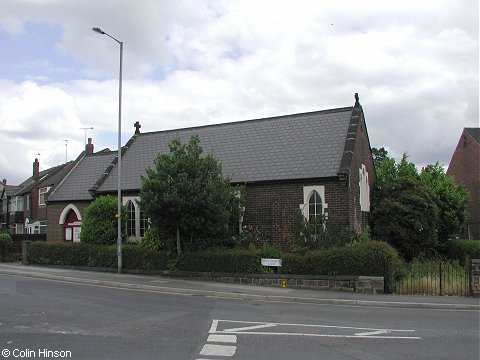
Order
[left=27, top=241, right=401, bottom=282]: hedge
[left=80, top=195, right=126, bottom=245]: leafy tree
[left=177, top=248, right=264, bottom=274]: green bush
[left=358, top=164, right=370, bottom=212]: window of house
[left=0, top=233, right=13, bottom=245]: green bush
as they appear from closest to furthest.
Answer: [left=27, top=241, right=401, bottom=282]: hedge
[left=177, top=248, right=264, bottom=274]: green bush
[left=358, top=164, right=370, bottom=212]: window of house
[left=80, top=195, right=126, bottom=245]: leafy tree
[left=0, top=233, right=13, bottom=245]: green bush

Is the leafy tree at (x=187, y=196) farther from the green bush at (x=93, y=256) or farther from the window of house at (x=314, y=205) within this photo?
the window of house at (x=314, y=205)

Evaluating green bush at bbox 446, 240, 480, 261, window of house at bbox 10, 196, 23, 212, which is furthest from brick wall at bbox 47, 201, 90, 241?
window of house at bbox 10, 196, 23, 212

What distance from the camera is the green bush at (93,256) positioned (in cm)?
2061

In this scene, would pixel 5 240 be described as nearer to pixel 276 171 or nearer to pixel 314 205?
pixel 276 171

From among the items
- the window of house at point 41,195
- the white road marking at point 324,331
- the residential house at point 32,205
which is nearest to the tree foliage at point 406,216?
the white road marking at point 324,331

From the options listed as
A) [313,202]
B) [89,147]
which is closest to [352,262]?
[313,202]

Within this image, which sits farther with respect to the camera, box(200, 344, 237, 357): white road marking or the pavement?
the pavement

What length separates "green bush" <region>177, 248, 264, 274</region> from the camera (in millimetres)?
18031

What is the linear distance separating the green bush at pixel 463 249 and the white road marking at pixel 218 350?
19990 millimetres

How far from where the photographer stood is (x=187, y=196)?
18.5 m

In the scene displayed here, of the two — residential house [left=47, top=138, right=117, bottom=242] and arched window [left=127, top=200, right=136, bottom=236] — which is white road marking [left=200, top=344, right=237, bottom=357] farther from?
residential house [left=47, top=138, right=117, bottom=242]

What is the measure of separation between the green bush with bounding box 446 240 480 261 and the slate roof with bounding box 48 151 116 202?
2156 cm

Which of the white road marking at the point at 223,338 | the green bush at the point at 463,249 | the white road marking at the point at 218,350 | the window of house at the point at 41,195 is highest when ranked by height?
the window of house at the point at 41,195

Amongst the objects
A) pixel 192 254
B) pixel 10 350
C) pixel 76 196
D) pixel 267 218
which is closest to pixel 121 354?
pixel 10 350
